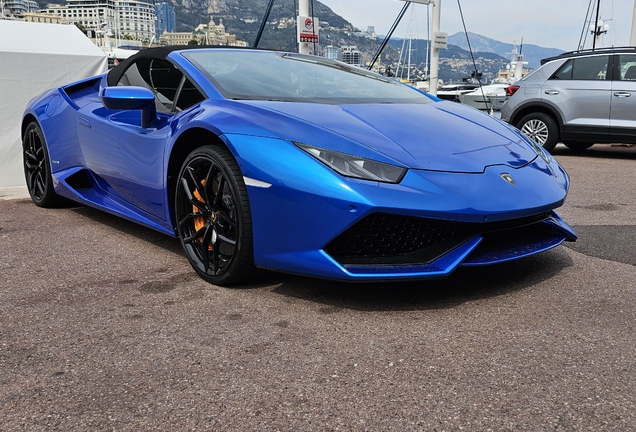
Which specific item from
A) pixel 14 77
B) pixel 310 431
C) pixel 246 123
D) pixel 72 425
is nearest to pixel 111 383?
pixel 72 425

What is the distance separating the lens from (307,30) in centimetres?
1127

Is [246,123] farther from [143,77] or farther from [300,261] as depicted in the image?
[143,77]

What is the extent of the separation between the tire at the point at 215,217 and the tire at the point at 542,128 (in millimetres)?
6504

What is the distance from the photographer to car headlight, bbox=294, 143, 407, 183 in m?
2.57

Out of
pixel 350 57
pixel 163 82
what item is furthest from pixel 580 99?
pixel 350 57

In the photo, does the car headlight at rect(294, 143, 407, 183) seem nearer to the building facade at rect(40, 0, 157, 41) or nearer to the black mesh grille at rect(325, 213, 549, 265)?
the black mesh grille at rect(325, 213, 549, 265)

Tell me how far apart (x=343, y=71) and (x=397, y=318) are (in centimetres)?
194

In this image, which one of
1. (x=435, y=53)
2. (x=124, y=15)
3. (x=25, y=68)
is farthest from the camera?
(x=124, y=15)

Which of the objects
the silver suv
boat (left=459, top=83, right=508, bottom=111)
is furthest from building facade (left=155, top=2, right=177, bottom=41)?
the silver suv

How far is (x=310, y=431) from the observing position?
5.76ft

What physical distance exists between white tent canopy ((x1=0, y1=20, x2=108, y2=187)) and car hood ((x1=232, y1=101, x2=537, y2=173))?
12.8 feet

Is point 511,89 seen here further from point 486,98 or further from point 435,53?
point 486,98

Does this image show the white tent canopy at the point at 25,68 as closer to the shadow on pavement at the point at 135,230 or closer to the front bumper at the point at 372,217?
the shadow on pavement at the point at 135,230

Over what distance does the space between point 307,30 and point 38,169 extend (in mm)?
7223
